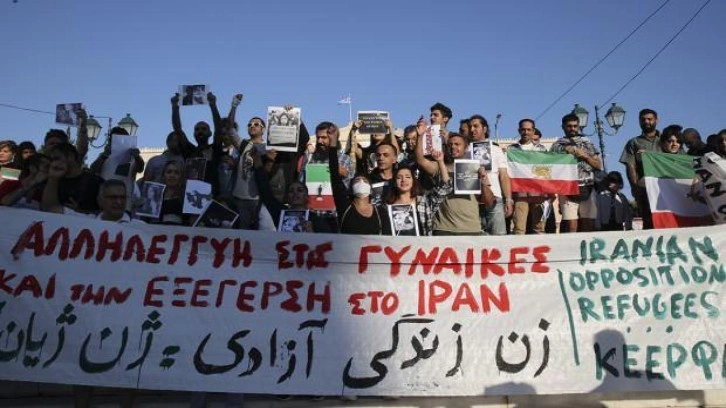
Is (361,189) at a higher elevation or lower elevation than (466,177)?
lower

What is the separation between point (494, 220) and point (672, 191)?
A: 5.88 feet

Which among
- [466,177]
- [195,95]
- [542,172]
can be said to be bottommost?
[466,177]

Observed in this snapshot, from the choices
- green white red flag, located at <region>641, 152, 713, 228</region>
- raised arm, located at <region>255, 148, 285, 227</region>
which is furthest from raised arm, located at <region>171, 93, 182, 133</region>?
green white red flag, located at <region>641, 152, 713, 228</region>

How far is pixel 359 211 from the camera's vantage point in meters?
5.21

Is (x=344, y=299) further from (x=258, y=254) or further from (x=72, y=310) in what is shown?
(x=72, y=310)

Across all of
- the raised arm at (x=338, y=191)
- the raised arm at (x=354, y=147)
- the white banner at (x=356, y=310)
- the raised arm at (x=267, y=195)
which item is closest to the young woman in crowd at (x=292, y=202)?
the raised arm at (x=267, y=195)

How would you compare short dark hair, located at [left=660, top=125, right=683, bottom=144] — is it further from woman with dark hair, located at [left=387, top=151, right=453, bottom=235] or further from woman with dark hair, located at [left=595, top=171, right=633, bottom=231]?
woman with dark hair, located at [left=387, top=151, right=453, bottom=235]

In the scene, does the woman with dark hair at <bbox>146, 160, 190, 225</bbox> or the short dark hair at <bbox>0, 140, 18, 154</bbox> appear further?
the short dark hair at <bbox>0, 140, 18, 154</bbox>

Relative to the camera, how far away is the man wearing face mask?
5.09m

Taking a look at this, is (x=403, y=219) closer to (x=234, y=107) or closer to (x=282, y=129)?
(x=282, y=129)

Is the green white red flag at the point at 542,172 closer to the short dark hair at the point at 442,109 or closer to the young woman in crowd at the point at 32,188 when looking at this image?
the short dark hair at the point at 442,109

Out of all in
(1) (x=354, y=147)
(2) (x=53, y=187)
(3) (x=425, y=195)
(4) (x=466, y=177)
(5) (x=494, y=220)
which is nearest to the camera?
(2) (x=53, y=187)

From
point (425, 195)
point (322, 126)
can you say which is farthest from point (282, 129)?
point (425, 195)

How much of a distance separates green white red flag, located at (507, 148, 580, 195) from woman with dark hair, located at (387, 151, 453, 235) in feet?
5.14
